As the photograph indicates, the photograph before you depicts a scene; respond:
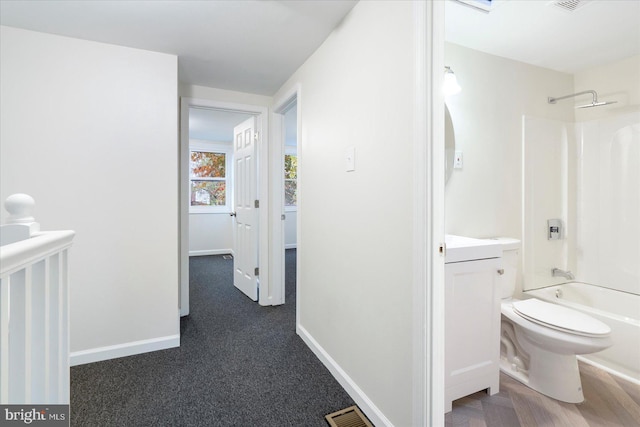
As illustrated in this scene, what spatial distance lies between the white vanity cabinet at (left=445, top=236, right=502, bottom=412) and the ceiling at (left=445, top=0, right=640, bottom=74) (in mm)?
1403

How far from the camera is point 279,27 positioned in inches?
72.6

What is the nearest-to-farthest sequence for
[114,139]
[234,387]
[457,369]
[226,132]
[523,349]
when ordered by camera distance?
[457,369] < [234,387] < [523,349] < [114,139] < [226,132]

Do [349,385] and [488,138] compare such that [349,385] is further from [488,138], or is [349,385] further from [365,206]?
[488,138]

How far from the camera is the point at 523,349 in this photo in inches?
73.8

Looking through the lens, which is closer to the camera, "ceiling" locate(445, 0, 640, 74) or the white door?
"ceiling" locate(445, 0, 640, 74)

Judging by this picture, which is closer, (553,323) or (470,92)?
(553,323)

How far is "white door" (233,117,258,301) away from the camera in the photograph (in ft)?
10.3

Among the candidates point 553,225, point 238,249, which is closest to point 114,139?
point 238,249

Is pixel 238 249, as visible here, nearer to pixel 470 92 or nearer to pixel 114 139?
pixel 114 139

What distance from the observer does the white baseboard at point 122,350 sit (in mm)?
2018

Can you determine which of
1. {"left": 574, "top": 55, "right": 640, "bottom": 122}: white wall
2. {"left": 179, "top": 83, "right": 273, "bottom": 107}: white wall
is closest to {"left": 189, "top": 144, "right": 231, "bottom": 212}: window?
{"left": 179, "top": 83, "right": 273, "bottom": 107}: white wall

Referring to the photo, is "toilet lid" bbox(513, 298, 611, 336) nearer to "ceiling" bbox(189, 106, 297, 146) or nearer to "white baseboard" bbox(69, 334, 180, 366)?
"white baseboard" bbox(69, 334, 180, 366)

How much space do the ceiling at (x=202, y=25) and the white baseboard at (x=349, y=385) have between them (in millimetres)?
2128

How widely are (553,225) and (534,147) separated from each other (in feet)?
2.31
